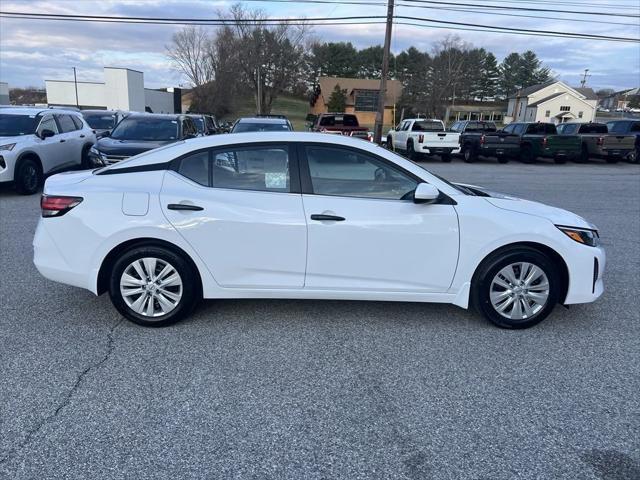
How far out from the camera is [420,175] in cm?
416

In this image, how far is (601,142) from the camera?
22172mm

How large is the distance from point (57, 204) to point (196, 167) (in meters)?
1.18

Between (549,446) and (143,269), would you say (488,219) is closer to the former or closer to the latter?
(549,446)

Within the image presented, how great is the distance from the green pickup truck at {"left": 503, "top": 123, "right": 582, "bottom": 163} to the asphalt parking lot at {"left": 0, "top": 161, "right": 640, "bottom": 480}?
1880 cm

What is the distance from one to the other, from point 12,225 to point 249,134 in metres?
5.45

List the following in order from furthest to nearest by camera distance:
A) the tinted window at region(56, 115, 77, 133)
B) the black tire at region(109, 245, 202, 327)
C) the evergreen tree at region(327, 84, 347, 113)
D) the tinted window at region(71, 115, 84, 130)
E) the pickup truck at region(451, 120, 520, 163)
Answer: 1. the evergreen tree at region(327, 84, 347, 113)
2. the pickup truck at region(451, 120, 520, 163)
3. the tinted window at region(71, 115, 84, 130)
4. the tinted window at region(56, 115, 77, 133)
5. the black tire at region(109, 245, 202, 327)

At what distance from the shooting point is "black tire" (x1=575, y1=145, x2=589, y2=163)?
2288cm

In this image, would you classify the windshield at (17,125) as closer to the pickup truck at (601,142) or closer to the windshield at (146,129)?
the windshield at (146,129)

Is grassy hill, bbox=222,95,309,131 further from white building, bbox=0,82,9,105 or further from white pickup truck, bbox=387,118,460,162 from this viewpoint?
white pickup truck, bbox=387,118,460,162

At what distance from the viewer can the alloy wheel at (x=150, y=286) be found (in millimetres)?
4117

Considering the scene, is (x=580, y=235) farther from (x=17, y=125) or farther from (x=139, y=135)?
(x=17, y=125)

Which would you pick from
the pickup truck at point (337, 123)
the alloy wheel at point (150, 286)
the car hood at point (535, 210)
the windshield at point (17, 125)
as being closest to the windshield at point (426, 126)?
the pickup truck at point (337, 123)

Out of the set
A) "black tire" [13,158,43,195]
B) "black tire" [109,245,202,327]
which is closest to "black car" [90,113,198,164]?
"black tire" [13,158,43,195]

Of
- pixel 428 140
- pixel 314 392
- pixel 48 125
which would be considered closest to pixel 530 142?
pixel 428 140
